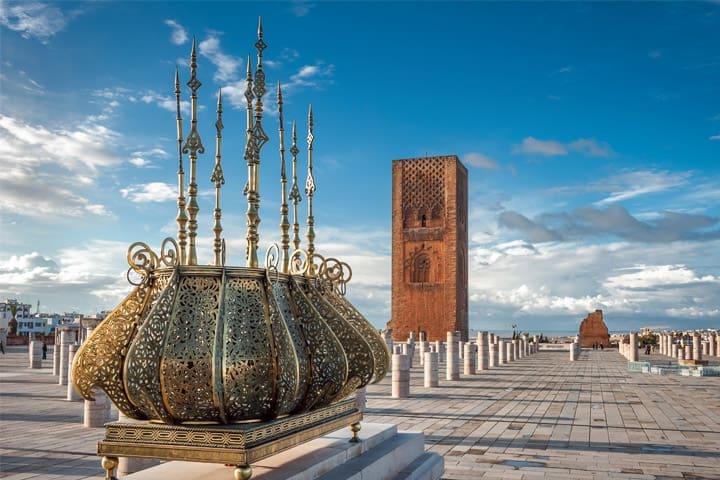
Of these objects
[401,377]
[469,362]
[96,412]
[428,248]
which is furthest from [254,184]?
[428,248]

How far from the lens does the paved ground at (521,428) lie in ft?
20.7

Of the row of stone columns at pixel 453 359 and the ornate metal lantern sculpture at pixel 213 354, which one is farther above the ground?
the ornate metal lantern sculpture at pixel 213 354

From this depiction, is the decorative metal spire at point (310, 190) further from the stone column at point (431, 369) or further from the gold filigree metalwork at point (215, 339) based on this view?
→ the stone column at point (431, 369)

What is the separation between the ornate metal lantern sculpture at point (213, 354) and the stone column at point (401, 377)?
8.10m

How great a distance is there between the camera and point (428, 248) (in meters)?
38.9

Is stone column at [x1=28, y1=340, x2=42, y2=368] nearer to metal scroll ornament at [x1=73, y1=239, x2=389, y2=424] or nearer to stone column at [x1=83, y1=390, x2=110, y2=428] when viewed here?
stone column at [x1=83, y1=390, x2=110, y2=428]

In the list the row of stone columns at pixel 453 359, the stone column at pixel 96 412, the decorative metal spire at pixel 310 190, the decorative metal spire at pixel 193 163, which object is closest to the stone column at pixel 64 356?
the stone column at pixel 96 412

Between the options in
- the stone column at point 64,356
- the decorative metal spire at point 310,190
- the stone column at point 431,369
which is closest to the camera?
the decorative metal spire at point 310,190

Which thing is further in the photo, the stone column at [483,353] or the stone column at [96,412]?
the stone column at [483,353]

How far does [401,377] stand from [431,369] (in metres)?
2.17

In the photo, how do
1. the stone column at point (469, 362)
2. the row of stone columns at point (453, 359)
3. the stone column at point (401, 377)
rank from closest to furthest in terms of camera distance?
the stone column at point (401, 377) < the row of stone columns at point (453, 359) < the stone column at point (469, 362)

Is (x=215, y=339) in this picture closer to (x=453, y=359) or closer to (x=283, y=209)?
(x=283, y=209)

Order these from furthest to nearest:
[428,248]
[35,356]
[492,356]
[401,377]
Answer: [428,248], [492,356], [35,356], [401,377]

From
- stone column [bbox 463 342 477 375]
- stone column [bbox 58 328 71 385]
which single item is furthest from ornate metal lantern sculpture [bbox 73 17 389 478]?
stone column [bbox 463 342 477 375]
